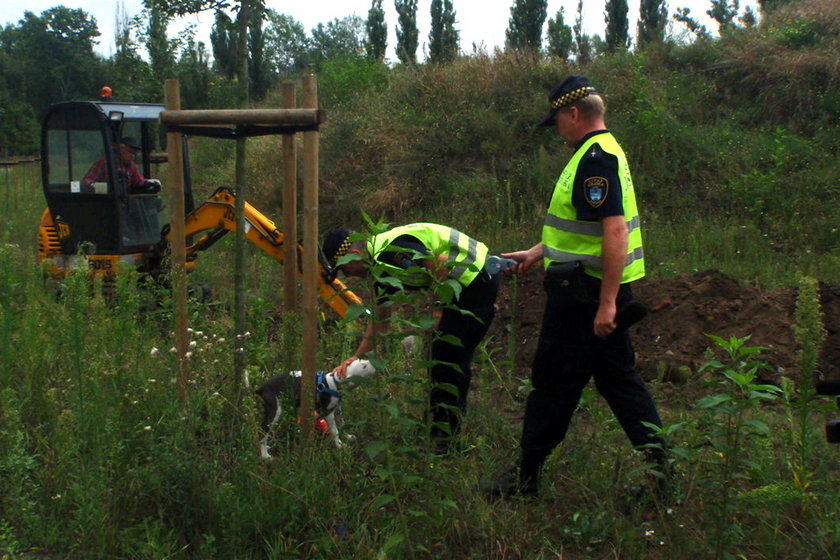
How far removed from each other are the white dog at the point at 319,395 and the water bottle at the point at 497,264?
2.67 feet

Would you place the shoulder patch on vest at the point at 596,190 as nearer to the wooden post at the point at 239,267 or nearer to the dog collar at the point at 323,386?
the dog collar at the point at 323,386

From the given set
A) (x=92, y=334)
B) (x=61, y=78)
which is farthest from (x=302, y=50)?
(x=92, y=334)

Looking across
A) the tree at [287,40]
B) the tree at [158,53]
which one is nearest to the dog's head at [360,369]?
the tree at [158,53]

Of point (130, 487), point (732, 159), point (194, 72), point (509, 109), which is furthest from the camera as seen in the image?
point (194, 72)

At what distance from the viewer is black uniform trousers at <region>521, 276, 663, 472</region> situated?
14.0 feet

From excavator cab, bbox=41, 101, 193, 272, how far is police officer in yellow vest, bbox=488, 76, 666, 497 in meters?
6.99

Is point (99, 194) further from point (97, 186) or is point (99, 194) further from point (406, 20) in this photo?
point (406, 20)

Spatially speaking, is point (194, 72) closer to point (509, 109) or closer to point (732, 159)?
point (509, 109)

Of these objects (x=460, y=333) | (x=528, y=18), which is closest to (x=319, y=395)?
(x=460, y=333)

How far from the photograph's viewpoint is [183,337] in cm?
499

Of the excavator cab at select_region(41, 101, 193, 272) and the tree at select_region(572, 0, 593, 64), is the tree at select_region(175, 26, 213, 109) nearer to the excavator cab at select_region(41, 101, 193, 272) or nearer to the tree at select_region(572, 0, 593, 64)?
the tree at select_region(572, 0, 593, 64)

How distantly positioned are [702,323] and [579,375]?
3458mm

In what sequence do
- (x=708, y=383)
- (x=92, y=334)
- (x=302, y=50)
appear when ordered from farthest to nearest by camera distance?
(x=302, y=50) < (x=92, y=334) < (x=708, y=383)

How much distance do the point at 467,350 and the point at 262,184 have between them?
41.7ft
